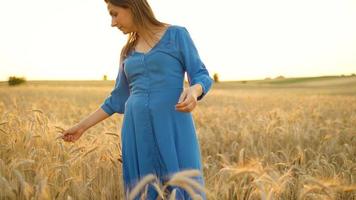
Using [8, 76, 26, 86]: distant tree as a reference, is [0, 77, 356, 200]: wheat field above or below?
above

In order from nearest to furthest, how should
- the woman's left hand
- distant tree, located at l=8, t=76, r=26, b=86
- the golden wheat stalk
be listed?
the golden wheat stalk, the woman's left hand, distant tree, located at l=8, t=76, r=26, b=86

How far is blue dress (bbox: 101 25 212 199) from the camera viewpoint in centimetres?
243

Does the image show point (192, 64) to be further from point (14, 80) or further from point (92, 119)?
point (14, 80)

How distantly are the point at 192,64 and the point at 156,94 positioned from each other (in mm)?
234

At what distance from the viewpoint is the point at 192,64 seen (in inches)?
96.0

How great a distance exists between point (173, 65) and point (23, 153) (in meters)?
1.45

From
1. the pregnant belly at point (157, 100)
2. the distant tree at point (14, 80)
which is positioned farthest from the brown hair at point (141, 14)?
the distant tree at point (14, 80)

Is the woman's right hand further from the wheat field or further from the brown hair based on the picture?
the brown hair

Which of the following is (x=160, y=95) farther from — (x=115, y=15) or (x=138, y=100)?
(x=115, y=15)

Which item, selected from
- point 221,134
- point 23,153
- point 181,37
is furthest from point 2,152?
point 221,134

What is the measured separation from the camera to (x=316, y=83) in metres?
52.0

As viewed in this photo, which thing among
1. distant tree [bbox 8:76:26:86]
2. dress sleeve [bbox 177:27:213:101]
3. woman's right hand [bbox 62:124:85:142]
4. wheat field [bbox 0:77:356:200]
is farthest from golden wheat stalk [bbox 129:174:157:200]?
distant tree [bbox 8:76:26:86]

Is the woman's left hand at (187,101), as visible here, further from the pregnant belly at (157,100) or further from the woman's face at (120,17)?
the woman's face at (120,17)

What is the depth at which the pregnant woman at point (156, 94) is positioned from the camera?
243 cm
